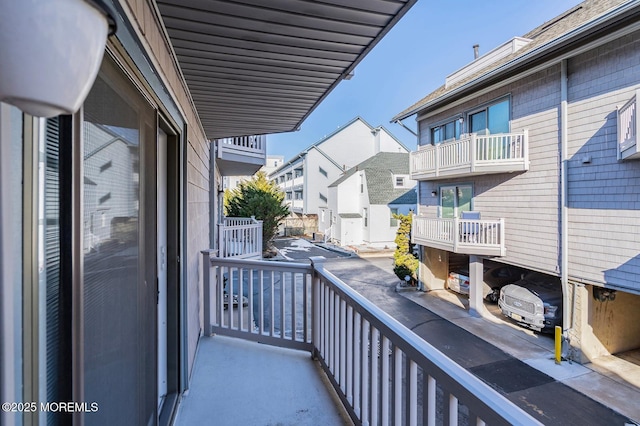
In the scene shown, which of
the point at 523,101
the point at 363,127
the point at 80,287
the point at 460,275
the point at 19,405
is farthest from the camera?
the point at 363,127

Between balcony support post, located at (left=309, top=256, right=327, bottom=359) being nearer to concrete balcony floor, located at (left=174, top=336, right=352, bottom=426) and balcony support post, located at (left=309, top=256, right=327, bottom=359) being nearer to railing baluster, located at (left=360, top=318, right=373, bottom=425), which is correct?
concrete balcony floor, located at (left=174, top=336, right=352, bottom=426)

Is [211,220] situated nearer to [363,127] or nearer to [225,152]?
[225,152]

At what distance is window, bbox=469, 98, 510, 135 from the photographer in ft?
24.8

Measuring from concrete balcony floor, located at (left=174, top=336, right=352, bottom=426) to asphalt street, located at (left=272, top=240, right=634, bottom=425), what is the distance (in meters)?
3.42

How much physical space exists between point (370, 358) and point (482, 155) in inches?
276

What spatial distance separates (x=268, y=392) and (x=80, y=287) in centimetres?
190

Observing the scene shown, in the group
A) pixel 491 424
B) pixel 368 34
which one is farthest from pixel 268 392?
pixel 368 34

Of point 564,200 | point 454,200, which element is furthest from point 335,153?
point 564,200

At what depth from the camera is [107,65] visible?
3.19ft

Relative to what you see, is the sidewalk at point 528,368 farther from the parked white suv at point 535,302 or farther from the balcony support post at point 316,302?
the balcony support post at point 316,302

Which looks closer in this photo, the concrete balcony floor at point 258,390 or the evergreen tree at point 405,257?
the concrete balcony floor at point 258,390

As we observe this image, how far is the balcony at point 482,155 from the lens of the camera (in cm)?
697

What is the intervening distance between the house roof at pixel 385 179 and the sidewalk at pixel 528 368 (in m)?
9.74

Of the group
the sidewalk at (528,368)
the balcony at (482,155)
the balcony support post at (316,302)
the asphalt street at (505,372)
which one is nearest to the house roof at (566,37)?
the balcony at (482,155)
